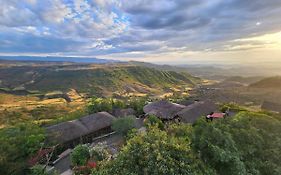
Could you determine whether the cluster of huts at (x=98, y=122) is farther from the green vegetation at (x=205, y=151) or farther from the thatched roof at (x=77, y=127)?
the green vegetation at (x=205, y=151)

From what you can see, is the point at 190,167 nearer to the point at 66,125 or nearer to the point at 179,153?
the point at 179,153

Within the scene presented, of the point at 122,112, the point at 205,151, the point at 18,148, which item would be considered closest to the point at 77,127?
the point at 18,148

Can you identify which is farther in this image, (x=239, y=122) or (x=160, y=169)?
(x=239, y=122)

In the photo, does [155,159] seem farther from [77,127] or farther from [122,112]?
[122,112]

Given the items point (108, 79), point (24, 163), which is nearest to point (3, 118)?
point (24, 163)

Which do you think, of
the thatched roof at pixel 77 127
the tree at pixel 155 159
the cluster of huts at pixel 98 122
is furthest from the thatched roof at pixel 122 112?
the tree at pixel 155 159

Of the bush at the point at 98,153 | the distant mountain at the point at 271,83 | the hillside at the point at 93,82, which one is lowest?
the hillside at the point at 93,82

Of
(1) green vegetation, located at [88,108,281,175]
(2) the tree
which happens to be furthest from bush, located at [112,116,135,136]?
(2) the tree
